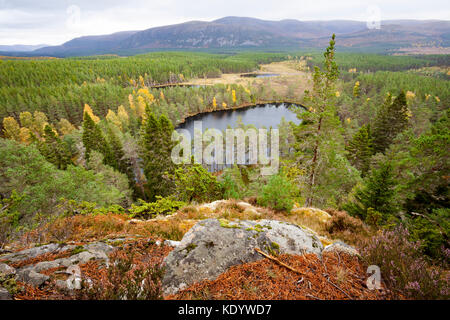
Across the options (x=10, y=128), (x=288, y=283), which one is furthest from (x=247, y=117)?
(x=288, y=283)

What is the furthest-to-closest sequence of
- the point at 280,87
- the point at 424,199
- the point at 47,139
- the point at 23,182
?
the point at 280,87 → the point at 47,139 → the point at 23,182 → the point at 424,199

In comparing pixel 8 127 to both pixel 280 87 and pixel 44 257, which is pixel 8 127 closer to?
pixel 44 257

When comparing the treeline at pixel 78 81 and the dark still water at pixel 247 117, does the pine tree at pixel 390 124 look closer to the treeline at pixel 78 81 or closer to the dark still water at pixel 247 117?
the dark still water at pixel 247 117

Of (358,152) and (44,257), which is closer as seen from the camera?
(44,257)

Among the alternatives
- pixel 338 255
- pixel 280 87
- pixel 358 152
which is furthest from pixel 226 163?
pixel 280 87

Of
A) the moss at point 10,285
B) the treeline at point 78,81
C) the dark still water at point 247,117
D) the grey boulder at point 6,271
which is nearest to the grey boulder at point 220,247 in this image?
the moss at point 10,285
